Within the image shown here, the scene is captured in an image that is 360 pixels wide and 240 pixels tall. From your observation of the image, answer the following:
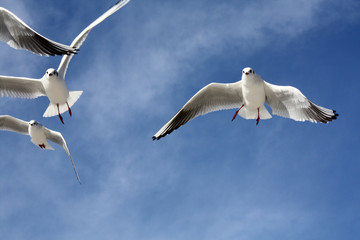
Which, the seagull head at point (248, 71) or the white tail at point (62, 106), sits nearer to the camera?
the seagull head at point (248, 71)

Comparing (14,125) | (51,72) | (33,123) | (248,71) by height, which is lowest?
(248,71)

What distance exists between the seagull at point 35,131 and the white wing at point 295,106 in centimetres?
378

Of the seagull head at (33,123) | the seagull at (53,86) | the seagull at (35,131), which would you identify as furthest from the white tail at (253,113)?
the seagull head at (33,123)

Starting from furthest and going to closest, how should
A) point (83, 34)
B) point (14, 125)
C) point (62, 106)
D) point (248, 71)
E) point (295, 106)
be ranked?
point (14, 125) → point (83, 34) → point (62, 106) → point (295, 106) → point (248, 71)

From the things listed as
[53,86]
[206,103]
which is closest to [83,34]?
[53,86]

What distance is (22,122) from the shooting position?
9.80 metres

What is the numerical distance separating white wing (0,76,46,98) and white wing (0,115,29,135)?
0.91 m

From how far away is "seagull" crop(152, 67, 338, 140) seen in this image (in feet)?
25.7

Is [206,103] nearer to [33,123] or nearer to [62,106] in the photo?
[62,106]

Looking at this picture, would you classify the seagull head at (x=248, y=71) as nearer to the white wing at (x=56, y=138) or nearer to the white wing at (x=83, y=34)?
the white wing at (x=83, y=34)

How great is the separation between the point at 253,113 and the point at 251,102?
27 cm

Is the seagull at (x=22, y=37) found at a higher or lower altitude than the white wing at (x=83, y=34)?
lower

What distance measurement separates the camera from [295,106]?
7.97 meters

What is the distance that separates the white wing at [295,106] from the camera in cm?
784
